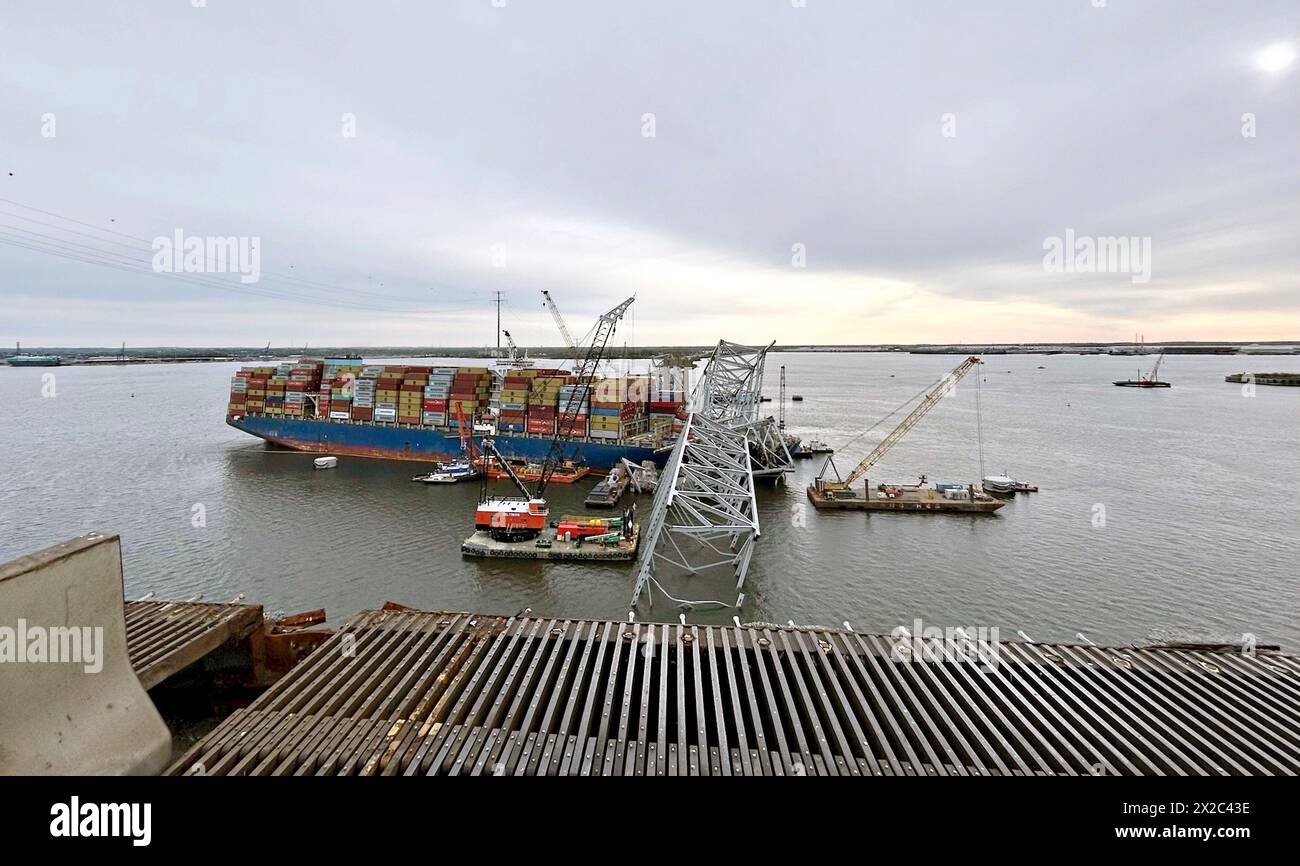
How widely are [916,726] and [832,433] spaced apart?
5908cm

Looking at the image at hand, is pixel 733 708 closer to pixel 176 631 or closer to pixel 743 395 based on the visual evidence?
pixel 176 631

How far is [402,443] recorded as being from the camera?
155 ft

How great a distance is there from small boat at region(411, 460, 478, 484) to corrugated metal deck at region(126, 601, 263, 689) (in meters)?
27.6

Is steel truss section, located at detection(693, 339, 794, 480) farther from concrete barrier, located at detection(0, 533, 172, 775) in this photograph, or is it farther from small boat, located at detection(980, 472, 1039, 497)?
concrete barrier, located at detection(0, 533, 172, 775)

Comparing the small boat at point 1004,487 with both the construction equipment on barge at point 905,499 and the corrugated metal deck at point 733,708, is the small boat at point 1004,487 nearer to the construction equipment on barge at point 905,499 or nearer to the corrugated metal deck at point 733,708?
the construction equipment on barge at point 905,499

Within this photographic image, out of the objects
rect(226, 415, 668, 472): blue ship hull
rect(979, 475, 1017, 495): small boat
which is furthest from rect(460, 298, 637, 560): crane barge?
rect(979, 475, 1017, 495): small boat

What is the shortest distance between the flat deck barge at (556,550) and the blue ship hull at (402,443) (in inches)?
661

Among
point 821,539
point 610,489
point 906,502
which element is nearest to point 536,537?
point 610,489

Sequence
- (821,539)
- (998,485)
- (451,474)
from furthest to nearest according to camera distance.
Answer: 1. (451,474)
2. (998,485)
3. (821,539)

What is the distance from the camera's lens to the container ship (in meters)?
43.4

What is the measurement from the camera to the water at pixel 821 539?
1977 centimetres

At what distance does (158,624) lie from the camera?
10703mm

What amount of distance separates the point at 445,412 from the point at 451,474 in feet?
33.8
